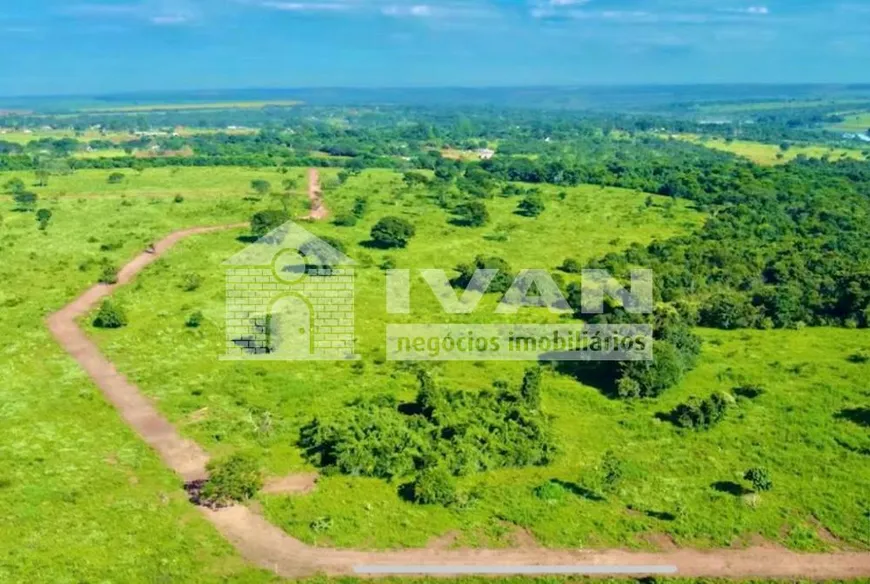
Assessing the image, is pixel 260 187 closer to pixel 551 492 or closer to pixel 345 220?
pixel 345 220

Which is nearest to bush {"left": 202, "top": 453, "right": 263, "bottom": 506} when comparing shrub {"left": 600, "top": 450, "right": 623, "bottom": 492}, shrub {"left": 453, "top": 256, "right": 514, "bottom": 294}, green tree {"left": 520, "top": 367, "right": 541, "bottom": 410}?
green tree {"left": 520, "top": 367, "right": 541, "bottom": 410}

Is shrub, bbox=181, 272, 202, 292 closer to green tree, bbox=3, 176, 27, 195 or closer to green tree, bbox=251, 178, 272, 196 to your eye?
green tree, bbox=251, 178, 272, 196

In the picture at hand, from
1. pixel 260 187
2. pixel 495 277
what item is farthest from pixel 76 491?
pixel 260 187

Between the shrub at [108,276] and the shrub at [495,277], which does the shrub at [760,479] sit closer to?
the shrub at [495,277]

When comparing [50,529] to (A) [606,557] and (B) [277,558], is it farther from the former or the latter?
(A) [606,557]

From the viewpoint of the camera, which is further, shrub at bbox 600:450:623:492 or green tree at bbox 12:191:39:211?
green tree at bbox 12:191:39:211

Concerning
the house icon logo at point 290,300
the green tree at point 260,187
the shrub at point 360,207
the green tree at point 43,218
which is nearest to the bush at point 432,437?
the house icon logo at point 290,300

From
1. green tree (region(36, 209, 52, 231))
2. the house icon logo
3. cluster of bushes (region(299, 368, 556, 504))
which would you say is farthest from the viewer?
green tree (region(36, 209, 52, 231))
